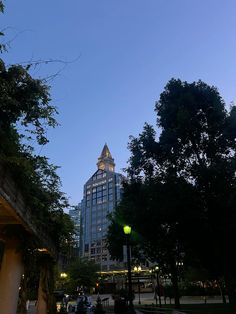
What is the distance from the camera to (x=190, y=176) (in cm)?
2138

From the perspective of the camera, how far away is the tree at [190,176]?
66.1 ft

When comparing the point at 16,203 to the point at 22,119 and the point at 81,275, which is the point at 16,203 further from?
the point at 81,275

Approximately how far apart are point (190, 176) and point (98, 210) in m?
147

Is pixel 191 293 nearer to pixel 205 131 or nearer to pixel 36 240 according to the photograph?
pixel 205 131

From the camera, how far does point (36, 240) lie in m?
9.99

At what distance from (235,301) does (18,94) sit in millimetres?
18218

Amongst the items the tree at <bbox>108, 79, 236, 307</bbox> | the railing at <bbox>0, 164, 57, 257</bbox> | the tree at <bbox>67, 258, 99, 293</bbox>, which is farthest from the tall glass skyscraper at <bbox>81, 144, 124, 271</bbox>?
the railing at <bbox>0, 164, 57, 257</bbox>

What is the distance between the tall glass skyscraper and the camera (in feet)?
504

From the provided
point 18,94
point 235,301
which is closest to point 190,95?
point 235,301

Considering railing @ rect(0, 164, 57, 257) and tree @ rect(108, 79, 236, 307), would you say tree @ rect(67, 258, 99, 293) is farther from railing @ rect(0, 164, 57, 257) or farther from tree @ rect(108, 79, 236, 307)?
railing @ rect(0, 164, 57, 257)

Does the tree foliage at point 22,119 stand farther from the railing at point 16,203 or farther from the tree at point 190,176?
the tree at point 190,176

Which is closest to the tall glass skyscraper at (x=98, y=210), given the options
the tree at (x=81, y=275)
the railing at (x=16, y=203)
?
the tree at (x=81, y=275)

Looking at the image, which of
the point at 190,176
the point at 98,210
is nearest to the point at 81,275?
the point at 190,176

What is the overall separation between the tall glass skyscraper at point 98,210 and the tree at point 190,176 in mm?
127264
